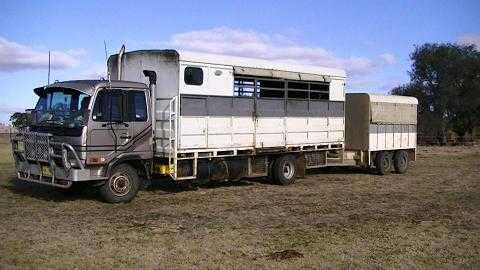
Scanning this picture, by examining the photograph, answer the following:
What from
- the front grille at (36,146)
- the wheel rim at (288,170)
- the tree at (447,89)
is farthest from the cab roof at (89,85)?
the tree at (447,89)

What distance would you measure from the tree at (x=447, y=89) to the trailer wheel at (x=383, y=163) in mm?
26310

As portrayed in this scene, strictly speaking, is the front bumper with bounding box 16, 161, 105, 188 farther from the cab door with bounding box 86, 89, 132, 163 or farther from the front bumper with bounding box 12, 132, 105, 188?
the cab door with bounding box 86, 89, 132, 163

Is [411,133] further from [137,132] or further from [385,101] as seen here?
[137,132]

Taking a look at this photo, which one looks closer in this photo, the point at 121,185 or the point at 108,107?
the point at 108,107

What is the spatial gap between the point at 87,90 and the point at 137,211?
2.64 m

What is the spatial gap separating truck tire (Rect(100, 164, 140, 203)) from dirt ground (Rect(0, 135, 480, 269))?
0.91 feet

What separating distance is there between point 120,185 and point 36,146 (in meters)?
1.90

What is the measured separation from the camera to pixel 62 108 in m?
11.5

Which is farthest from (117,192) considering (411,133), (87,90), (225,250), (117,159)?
(411,133)

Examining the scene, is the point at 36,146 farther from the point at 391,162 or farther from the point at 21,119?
the point at 391,162

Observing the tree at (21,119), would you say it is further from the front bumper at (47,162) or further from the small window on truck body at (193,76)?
the small window on truck body at (193,76)

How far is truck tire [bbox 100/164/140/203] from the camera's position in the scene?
38.0ft

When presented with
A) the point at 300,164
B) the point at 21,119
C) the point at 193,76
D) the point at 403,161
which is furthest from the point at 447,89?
the point at 21,119

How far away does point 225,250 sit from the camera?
25.7 ft
